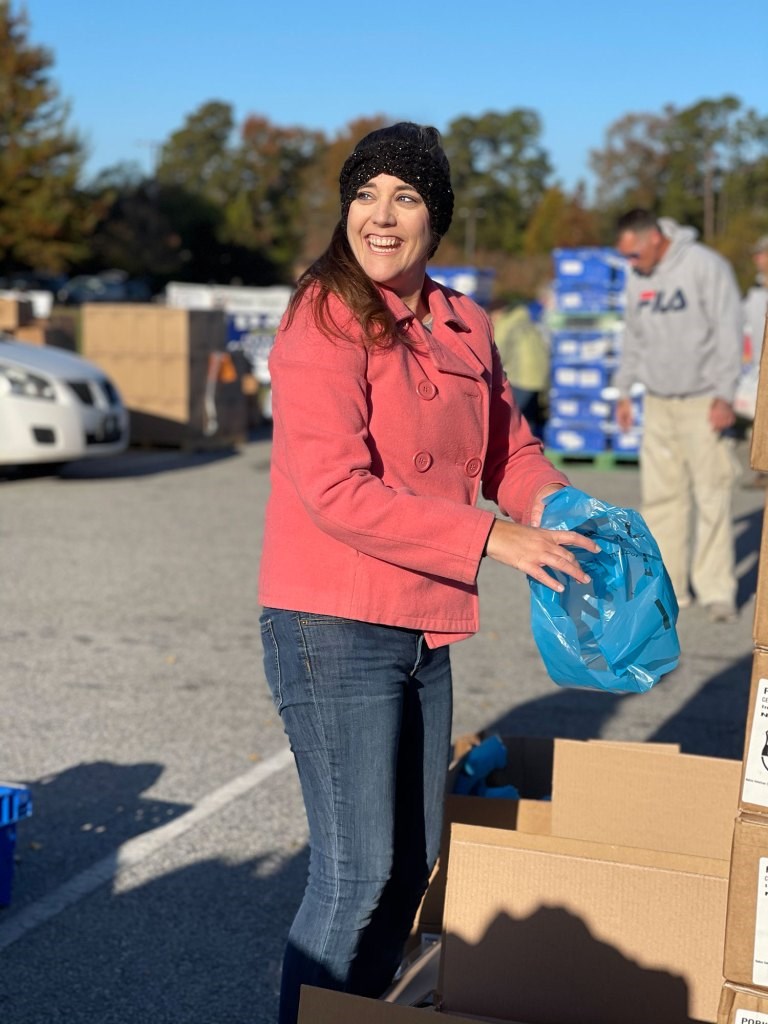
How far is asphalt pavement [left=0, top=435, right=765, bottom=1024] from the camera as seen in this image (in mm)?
3762

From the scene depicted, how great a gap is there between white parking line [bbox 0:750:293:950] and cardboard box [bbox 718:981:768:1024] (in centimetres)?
232

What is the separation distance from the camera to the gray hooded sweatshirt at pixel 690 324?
777cm

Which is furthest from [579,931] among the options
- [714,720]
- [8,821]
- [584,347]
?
[584,347]

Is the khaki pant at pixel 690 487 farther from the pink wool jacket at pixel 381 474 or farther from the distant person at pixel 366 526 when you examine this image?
the distant person at pixel 366 526

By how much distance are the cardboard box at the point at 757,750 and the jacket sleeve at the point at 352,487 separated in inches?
22.9

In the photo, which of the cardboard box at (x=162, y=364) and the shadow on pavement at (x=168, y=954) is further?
the cardboard box at (x=162, y=364)

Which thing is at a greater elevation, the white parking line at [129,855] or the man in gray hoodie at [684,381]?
the man in gray hoodie at [684,381]

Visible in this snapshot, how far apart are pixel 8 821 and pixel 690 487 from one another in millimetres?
5255

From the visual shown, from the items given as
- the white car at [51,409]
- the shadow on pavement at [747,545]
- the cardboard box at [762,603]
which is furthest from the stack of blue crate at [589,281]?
the cardboard box at [762,603]

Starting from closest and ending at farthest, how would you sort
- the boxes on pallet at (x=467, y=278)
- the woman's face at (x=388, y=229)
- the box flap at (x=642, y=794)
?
the woman's face at (x=388, y=229)
the box flap at (x=642, y=794)
the boxes on pallet at (x=467, y=278)

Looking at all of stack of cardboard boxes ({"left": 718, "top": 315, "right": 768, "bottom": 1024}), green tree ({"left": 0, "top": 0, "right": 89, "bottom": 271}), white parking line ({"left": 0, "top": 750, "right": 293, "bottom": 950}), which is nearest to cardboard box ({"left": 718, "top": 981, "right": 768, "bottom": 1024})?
stack of cardboard boxes ({"left": 718, "top": 315, "right": 768, "bottom": 1024})

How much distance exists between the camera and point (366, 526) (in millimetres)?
2521

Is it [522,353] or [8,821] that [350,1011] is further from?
[522,353]

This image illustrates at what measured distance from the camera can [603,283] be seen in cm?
1549
